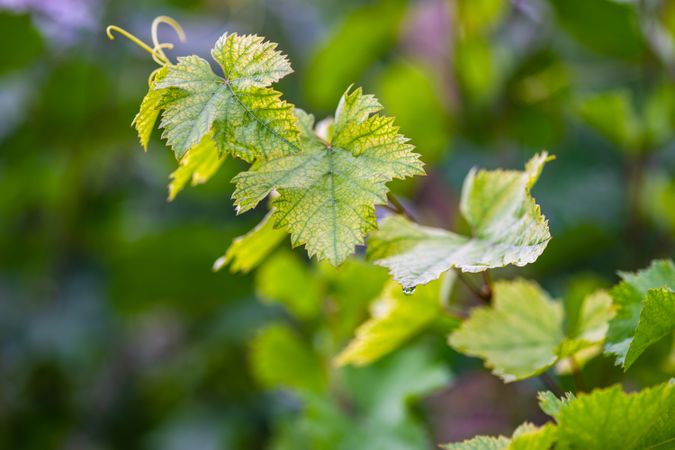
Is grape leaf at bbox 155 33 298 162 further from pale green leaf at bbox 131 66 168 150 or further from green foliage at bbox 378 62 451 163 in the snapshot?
green foliage at bbox 378 62 451 163

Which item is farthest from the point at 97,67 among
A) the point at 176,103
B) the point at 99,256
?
the point at 176,103

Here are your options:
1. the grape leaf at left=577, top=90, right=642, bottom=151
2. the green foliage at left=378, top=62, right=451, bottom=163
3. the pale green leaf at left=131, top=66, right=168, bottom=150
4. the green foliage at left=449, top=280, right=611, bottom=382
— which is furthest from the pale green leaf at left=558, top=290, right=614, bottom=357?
the green foliage at left=378, top=62, right=451, bottom=163

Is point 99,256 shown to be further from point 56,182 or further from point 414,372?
point 414,372

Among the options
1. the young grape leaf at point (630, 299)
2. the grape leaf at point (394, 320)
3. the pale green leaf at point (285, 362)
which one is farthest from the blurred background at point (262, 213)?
the young grape leaf at point (630, 299)

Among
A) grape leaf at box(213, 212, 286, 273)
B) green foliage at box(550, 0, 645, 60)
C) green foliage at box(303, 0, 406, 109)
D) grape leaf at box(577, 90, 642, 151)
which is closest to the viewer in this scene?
grape leaf at box(213, 212, 286, 273)

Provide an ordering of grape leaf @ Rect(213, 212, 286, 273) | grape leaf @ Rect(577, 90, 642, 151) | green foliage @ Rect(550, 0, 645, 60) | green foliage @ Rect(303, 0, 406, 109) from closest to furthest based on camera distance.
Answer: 1. grape leaf @ Rect(213, 212, 286, 273)
2. grape leaf @ Rect(577, 90, 642, 151)
3. green foliage @ Rect(550, 0, 645, 60)
4. green foliage @ Rect(303, 0, 406, 109)

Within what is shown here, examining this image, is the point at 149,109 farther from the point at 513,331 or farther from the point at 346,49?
the point at 346,49

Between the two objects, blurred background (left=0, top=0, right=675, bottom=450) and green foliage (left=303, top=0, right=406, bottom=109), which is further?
green foliage (left=303, top=0, right=406, bottom=109)
